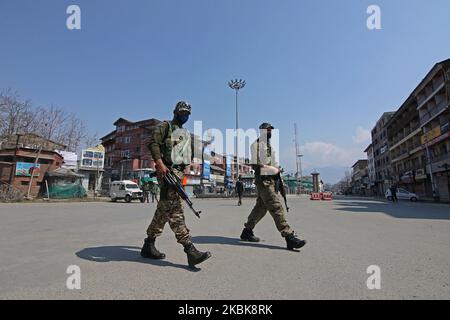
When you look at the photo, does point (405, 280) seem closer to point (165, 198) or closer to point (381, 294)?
point (381, 294)

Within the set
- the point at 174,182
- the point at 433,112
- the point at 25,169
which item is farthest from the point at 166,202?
the point at 433,112

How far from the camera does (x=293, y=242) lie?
3898 millimetres

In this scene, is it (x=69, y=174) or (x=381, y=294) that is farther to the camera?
(x=69, y=174)

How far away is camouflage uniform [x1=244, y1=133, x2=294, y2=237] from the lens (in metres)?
4.07

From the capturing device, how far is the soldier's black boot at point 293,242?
3838 millimetres

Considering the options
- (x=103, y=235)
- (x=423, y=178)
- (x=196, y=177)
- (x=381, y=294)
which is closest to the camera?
(x=381, y=294)

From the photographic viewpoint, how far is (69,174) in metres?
31.1

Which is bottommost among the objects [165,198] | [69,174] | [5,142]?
[165,198]

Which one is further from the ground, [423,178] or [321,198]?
[423,178]

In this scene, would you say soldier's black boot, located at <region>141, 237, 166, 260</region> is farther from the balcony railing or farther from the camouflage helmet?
the balcony railing

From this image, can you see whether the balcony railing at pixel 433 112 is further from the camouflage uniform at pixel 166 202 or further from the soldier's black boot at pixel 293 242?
the camouflage uniform at pixel 166 202
